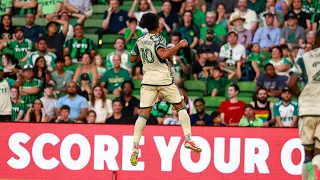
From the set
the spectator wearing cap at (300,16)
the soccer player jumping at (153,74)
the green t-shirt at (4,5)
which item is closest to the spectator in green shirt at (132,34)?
the green t-shirt at (4,5)

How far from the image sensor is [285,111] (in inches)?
760

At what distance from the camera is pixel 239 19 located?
69.7ft

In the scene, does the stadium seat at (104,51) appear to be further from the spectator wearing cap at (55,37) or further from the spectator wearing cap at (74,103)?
the spectator wearing cap at (74,103)

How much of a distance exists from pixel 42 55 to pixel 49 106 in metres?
1.57

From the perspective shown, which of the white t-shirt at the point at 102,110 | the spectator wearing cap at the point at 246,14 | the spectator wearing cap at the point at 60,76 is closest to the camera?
the white t-shirt at the point at 102,110

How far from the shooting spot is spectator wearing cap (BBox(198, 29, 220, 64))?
68.0ft

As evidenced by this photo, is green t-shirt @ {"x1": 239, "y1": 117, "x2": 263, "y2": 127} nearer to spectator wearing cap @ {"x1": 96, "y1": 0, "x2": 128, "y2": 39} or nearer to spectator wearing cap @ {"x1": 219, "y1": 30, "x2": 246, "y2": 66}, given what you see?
spectator wearing cap @ {"x1": 219, "y1": 30, "x2": 246, "y2": 66}

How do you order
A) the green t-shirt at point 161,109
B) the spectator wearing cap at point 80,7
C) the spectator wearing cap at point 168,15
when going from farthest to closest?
the spectator wearing cap at point 80,7 < the spectator wearing cap at point 168,15 < the green t-shirt at point 161,109

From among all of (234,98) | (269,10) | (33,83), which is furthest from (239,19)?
(33,83)

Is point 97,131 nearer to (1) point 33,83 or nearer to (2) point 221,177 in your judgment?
(2) point 221,177

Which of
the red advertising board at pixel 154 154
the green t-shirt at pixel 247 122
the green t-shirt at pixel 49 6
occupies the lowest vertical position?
the red advertising board at pixel 154 154

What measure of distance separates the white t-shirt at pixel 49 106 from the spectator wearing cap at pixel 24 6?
3171 millimetres

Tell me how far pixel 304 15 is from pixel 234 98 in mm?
2995

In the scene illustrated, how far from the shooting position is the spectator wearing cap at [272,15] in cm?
2122
